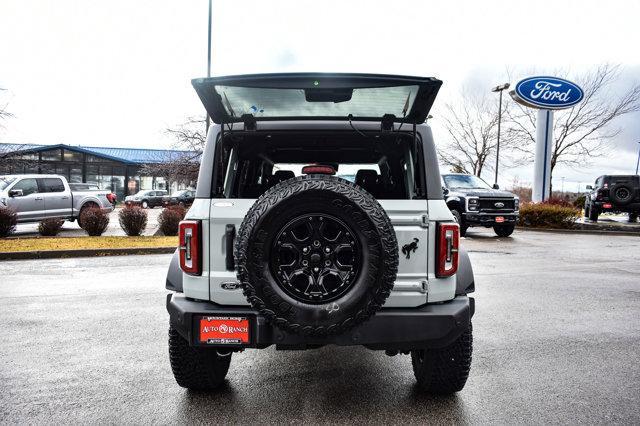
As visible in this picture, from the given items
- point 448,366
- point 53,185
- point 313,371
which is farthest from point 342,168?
point 53,185

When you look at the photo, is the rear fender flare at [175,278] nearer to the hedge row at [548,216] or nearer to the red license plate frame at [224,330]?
the red license plate frame at [224,330]

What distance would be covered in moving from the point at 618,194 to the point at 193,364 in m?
24.0

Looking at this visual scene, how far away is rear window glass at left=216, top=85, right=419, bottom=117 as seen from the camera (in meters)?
3.19

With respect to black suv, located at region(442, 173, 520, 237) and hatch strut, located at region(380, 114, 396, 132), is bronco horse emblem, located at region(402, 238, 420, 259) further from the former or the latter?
black suv, located at region(442, 173, 520, 237)

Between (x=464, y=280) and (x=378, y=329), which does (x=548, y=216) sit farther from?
(x=378, y=329)

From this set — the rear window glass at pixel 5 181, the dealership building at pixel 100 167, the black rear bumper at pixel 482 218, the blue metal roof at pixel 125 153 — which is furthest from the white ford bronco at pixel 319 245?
the dealership building at pixel 100 167

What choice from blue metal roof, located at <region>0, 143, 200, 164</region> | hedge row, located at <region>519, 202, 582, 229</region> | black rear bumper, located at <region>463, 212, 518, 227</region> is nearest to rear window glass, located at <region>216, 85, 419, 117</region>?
black rear bumper, located at <region>463, 212, 518, 227</region>

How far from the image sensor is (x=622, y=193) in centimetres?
→ 2252

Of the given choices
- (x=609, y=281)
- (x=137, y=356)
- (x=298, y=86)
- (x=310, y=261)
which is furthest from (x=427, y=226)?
(x=609, y=281)

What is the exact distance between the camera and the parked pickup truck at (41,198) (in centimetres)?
1597

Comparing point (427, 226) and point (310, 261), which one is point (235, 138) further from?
point (427, 226)

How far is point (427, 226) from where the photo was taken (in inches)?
121

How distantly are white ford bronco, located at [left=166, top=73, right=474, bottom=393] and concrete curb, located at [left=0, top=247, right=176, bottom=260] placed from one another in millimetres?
8317

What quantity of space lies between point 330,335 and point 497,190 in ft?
49.6
